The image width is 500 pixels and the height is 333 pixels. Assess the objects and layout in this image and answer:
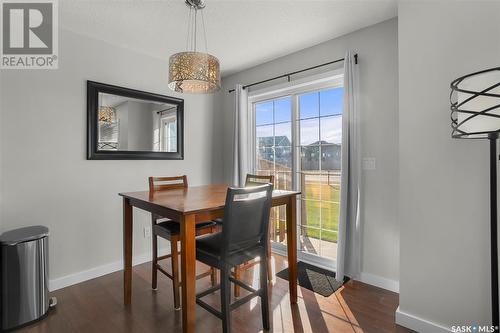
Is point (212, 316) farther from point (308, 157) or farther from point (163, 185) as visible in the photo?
point (308, 157)

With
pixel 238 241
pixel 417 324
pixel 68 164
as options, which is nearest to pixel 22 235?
pixel 68 164

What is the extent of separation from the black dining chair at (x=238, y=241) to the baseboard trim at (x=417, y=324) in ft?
3.16

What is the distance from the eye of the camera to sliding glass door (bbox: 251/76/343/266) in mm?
2857

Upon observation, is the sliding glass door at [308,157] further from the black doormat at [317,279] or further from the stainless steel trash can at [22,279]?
the stainless steel trash can at [22,279]

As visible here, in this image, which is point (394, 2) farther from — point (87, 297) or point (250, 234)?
point (87, 297)

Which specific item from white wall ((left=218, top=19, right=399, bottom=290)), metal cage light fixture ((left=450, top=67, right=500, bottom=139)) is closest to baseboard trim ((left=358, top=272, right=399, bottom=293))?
white wall ((left=218, top=19, right=399, bottom=290))

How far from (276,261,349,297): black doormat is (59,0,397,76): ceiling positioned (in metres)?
2.47

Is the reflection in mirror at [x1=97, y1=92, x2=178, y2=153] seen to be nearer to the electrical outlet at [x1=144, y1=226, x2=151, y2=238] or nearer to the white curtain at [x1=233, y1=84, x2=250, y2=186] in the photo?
the white curtain at [x1=233, y1=84, x2=250, y2=186]

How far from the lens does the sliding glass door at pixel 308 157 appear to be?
9.37 ft

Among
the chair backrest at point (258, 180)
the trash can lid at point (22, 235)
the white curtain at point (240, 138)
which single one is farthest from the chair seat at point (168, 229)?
the white curtain at point (240, 138)

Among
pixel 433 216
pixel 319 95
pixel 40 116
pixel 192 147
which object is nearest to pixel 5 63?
pixel 40 116

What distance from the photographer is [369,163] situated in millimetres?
2492

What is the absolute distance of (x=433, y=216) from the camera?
1.72 meters

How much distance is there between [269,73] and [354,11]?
1301mm
